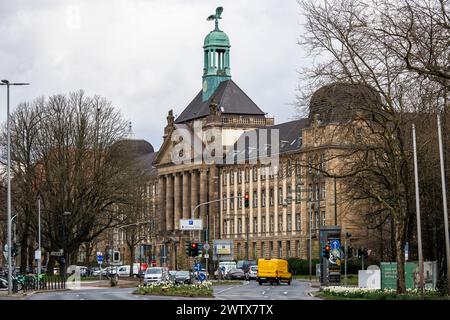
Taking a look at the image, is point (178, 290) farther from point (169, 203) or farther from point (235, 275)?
point (169, 203)

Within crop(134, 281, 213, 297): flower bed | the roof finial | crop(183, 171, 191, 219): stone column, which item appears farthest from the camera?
crop(183, 171, 191, 219): stone column

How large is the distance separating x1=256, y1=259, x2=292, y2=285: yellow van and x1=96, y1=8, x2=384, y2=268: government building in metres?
31.7

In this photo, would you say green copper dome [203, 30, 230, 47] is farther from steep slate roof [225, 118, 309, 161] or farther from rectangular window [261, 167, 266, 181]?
rectangular window [261, 167, 266, 181]

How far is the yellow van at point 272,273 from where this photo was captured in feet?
265

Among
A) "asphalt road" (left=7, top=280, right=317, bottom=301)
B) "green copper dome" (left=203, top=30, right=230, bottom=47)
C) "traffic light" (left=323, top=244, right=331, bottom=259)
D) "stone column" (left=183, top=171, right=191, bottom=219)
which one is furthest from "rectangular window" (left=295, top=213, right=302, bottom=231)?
"traffic light" (left=323, top=244, right=331, bottom=259)

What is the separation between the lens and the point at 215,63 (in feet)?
529

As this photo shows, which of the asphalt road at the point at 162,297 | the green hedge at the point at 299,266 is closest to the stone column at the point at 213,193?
the green hedge at the point at 299,266

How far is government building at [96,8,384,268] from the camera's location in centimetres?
12781

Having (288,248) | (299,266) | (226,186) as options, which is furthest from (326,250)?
(226,186)

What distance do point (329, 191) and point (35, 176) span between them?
46.5 metres

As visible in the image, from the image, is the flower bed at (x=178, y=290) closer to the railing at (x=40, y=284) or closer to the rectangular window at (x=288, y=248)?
the railing at (x=40, y=284)

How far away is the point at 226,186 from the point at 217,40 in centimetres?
2295

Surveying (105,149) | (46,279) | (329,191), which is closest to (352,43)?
(46,279)
